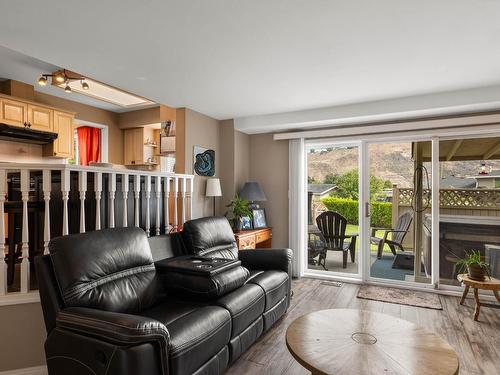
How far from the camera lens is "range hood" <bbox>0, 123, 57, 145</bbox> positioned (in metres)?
3.69

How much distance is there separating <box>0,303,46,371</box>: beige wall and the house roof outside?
3678 mm

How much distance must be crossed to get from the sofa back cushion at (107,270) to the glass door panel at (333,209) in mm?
2948

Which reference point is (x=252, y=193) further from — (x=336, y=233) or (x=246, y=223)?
(x=336, y=233)

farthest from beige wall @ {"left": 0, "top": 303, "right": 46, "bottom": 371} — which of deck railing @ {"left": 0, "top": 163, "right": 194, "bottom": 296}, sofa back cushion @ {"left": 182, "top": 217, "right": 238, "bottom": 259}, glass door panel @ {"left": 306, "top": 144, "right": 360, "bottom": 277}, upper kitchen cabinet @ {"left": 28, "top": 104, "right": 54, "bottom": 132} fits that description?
glass door panel @ {"left": 306, "top": 144, "right": 360, "bottom": 277}

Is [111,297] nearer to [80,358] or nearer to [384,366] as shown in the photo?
[80,358]

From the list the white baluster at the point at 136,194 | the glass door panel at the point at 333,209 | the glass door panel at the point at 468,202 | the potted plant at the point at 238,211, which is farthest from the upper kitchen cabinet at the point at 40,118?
the glass door panel at the point at 468,202

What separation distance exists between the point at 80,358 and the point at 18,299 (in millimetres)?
938

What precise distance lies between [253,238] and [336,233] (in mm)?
1276

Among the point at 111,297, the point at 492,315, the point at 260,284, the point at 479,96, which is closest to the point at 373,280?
the point at 492,315

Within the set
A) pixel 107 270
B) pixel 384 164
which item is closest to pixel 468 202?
pixel 384 164

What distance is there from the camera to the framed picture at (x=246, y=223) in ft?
14.0

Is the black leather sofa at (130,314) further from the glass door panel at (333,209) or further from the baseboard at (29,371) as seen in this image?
the glass door panel at (333,209)

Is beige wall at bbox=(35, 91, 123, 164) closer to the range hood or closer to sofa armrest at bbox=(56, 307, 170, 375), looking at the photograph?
the range hood

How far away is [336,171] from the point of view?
4551mm
